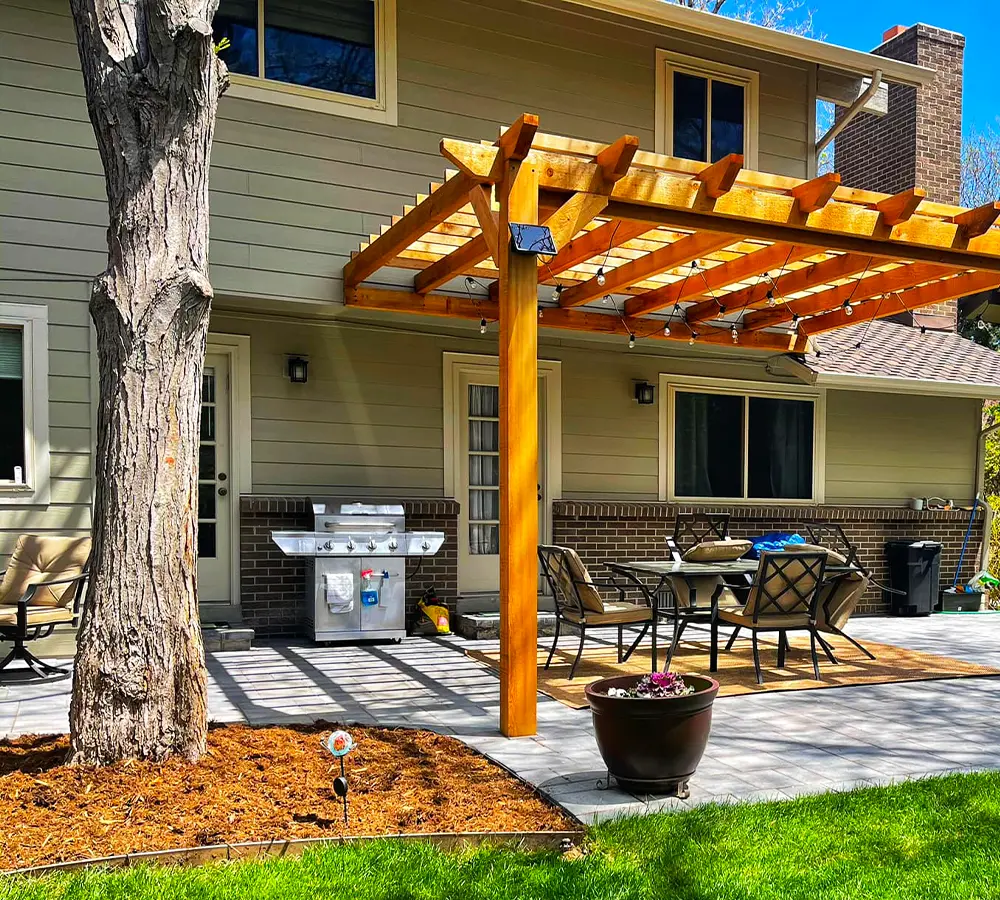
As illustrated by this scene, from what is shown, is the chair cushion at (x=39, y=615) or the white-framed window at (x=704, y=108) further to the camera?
the white-framed window at (x=704, y=108)

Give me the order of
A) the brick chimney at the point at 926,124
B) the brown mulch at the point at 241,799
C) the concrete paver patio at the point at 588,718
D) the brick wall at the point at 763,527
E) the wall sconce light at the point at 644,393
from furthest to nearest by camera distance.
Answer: the brick chimney at the point at 926,124, the wall sconce light at the point at 644,393, the brick wall at the point at 763,527, the concrete paver patio at the point at 588,718, the brown mulch at the point at 241,799

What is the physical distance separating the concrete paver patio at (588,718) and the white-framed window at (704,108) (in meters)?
5.11

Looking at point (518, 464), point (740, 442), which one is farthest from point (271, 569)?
point (740, 442)

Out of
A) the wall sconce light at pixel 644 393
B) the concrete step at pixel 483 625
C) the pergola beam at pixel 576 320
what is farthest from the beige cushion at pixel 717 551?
the wall sconce light at pixel 644 393

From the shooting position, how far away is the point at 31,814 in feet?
10.8

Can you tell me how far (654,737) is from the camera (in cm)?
372

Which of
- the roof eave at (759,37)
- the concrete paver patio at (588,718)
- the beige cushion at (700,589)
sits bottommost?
the concrete paver patio at (588,718)

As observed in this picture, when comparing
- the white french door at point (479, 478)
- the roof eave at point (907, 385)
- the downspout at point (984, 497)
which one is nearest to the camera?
the white french door at point (479, 478)

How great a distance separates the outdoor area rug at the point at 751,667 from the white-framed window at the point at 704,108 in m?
4.63

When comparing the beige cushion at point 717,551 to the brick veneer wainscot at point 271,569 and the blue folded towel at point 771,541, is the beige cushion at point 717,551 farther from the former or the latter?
the brick veneer wainscot at point 271,569

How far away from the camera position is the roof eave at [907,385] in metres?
9.45

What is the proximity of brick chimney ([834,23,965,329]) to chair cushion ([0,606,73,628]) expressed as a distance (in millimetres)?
11134

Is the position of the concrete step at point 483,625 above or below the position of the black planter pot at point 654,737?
below

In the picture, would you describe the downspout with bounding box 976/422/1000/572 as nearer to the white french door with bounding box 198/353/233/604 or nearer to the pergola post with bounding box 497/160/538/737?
the pergola post with bounding box 497/160/538/737
